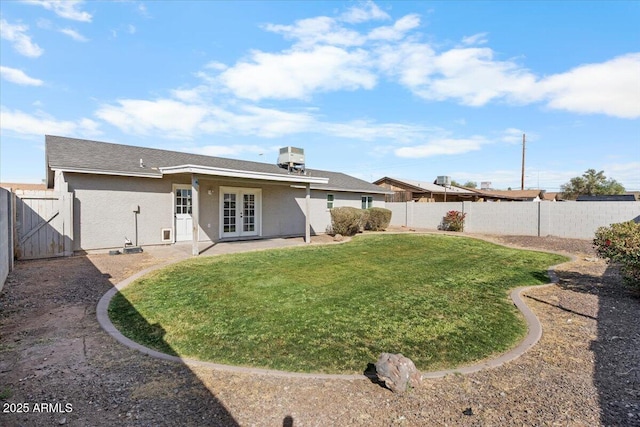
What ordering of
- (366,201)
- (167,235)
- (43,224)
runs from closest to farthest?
1. (43,224)
2. (167,235)
3. (366,201)

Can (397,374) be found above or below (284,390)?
above

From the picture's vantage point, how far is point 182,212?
489 inches

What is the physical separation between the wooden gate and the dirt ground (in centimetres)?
555

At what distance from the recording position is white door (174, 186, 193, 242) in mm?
12281

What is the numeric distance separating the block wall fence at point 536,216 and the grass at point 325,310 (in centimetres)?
768

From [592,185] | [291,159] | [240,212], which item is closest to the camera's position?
[240,212]

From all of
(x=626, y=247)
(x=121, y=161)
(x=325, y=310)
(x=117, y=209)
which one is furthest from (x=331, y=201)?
(x=626, y=247)

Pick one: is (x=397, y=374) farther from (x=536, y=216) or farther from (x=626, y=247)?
(x=536, y=216)

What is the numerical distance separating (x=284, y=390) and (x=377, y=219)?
16.3m

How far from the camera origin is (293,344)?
13.7ft

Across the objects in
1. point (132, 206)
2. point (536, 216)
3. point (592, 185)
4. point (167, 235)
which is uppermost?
point (592, 185)

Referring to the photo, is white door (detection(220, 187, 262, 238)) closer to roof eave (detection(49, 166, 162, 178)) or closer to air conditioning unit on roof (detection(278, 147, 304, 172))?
roof eave (detection(49, 166, 162, 178))

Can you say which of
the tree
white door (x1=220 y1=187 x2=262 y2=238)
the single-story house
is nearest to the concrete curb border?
the single-story house

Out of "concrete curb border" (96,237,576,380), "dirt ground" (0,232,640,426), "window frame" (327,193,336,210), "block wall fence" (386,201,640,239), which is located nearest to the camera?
"dirt ground" (0,232,640,426)
